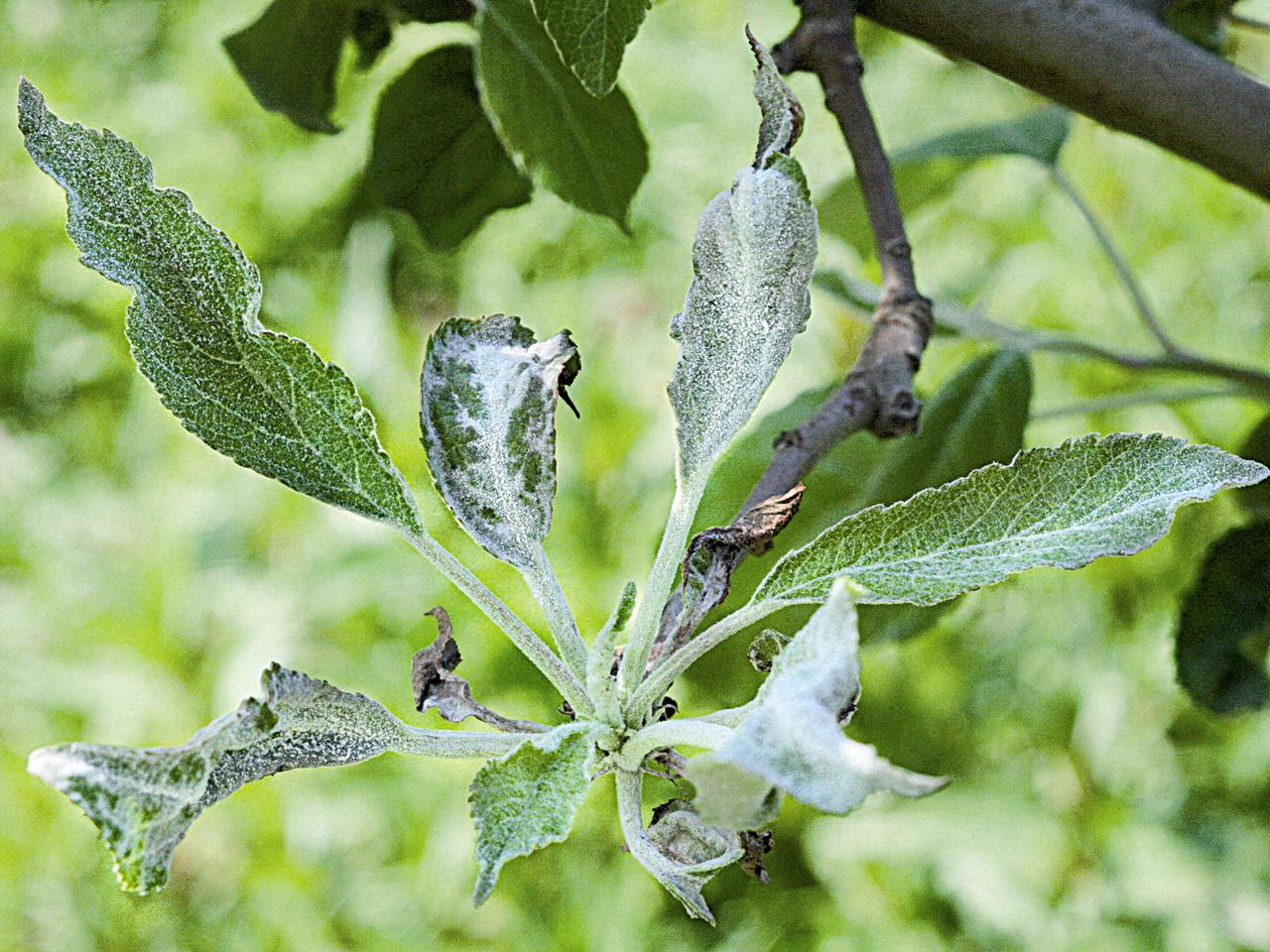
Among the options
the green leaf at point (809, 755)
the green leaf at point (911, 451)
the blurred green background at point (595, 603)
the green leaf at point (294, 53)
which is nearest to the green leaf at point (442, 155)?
the green leaf at point (294, 53)

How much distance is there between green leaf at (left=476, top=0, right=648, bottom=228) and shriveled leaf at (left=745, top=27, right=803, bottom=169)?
19cm

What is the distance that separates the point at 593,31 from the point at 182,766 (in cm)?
22

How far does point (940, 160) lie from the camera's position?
0.68 meters

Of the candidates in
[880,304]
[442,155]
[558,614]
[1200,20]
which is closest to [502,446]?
[558,614]

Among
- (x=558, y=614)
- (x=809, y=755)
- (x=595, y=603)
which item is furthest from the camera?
(x=595, y=603)

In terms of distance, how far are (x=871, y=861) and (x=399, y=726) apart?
3.64 ft

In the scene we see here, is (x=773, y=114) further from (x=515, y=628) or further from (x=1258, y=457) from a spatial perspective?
(x=1258, y=457)

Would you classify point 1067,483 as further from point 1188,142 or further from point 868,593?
point 1188,142

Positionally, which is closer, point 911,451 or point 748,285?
point 748,285

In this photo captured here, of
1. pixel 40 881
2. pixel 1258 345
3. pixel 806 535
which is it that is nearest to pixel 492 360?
pixel 806 535

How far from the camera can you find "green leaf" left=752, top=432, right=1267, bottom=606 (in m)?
0.26

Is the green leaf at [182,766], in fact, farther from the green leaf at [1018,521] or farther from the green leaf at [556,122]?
the green leaf at [556,122]

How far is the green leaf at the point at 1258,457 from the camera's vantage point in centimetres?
57

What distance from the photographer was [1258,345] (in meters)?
1.54
